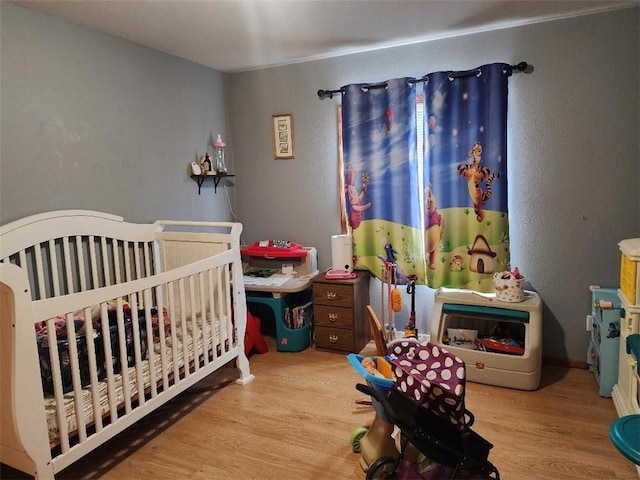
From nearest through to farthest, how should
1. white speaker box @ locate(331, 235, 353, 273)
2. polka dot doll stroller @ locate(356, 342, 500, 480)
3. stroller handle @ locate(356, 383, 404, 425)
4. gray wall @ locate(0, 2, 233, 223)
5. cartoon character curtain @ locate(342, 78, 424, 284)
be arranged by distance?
polka dot doll stroller @ locate(356, 342, 500, 480) < stroller handle @ locate(356, 383, 404, 425) < gray wall @ locate(0, 2, 233, 223) < cartoon character curtain @ locate(342, 78, 424, 284) < white speaker box @ locate(331, 235, 353, 273)

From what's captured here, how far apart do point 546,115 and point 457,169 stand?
0.61 metres

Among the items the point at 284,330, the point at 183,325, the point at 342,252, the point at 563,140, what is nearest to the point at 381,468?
the point at 183,325

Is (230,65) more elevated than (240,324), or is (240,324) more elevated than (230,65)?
(230,65)

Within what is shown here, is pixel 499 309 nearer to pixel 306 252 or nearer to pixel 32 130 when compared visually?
pixel 306 252

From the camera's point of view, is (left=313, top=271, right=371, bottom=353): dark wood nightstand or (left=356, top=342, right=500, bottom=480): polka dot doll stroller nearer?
(left=356, top=342, right=500, bottom=480): polka dot doll stroller

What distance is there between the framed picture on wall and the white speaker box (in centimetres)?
82

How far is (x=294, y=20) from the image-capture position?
2.61 metres

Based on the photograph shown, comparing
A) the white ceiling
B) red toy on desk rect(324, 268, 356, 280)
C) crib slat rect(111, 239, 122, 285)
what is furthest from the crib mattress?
the white ceiling

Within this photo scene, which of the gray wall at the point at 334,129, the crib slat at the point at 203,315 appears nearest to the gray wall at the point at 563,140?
the gray wall at the point at 334,129

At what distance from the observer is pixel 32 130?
232 cm

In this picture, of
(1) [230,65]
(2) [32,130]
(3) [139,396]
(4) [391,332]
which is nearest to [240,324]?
(3) [139,396]

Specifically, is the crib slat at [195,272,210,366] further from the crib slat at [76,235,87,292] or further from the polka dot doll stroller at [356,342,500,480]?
the polka dot doll stroller at [356,342,500,480]

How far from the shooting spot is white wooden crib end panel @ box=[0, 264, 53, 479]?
1.58 m

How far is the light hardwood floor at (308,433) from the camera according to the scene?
2.02 meters
